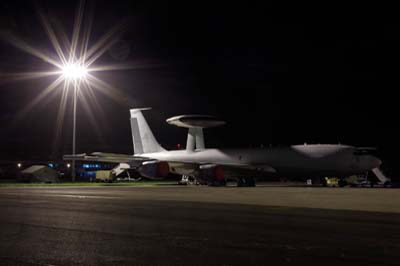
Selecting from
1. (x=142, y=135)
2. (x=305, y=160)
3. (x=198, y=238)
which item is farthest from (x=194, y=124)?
(x=198, y=238)

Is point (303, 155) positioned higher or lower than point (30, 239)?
higher

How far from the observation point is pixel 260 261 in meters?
8.32

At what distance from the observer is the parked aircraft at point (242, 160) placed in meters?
44.1

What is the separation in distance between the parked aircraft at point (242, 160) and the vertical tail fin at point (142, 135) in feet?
0.41

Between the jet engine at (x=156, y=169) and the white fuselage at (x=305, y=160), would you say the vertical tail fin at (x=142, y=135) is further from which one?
the jet engine at (x=156, y=169)

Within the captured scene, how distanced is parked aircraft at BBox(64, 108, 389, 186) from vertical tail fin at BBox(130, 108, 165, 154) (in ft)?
0.41

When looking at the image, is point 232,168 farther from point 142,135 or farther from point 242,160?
point 142,135

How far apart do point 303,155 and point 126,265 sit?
3887 cm

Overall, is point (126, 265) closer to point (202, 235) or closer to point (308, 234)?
point (202, 235)

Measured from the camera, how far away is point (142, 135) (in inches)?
2458

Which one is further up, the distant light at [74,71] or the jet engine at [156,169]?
the distant light at [74,71]

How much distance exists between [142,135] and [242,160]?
1648 centimetres

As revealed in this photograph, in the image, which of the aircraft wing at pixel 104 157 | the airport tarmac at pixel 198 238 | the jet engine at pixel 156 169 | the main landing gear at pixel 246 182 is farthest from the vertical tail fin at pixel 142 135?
the airport tarmac at pixel 198 238

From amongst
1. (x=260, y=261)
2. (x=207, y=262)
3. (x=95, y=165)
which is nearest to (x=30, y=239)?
(x=207, y=262)
